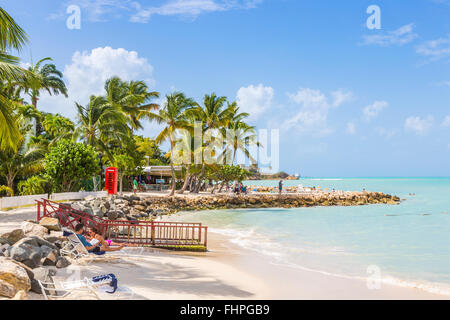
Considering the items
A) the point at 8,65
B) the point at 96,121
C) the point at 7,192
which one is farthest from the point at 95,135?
the point at 8,65

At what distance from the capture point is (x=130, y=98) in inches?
1421

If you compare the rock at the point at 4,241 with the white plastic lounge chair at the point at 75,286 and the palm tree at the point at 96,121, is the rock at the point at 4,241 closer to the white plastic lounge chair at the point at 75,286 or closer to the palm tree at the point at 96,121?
the white plastic lounge chair at the point at 75,286

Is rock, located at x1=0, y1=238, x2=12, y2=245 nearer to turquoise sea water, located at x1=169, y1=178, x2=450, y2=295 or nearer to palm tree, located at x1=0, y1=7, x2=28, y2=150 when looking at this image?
palm tree, located at x1=0, y1=7, x2=28, y2=150

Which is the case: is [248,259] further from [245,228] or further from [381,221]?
[381,221]

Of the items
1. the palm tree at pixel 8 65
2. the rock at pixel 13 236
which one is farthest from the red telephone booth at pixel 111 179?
the rock at pixel 13 236

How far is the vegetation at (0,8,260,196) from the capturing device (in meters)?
21.4

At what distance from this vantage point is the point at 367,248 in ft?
52.9

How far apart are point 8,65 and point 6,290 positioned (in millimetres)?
6891

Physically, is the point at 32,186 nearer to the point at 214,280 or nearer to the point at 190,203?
the point at 190,203

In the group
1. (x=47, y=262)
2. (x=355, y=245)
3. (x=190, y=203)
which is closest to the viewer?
(x=47, y=262)

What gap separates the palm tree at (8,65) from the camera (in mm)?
8703
